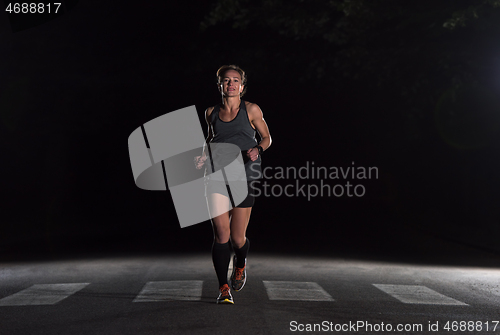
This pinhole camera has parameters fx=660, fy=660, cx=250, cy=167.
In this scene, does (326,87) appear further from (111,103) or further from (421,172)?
(111,103)

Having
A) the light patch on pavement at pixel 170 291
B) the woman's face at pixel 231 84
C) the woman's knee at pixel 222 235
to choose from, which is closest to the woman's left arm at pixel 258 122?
the woman's face at pixel 231 84

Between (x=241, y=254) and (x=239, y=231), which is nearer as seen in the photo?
(x=239, y=231)

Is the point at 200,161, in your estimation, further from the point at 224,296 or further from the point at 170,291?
the point at 170,291

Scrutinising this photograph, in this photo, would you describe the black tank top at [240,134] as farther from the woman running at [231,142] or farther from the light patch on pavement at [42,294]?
the light patch on pavement at [42,294]

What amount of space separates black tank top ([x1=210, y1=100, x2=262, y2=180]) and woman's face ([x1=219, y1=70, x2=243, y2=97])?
152 millimetres

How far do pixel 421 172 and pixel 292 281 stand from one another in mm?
22768

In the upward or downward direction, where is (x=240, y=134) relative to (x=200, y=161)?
upward

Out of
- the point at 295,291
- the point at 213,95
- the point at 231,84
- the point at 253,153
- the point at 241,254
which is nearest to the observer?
the point at 253,153

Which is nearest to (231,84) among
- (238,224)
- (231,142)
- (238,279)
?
(231,142)

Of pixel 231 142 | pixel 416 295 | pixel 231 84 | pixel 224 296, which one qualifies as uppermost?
pixel 231 84

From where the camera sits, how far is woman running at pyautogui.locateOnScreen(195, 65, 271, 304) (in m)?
6.05

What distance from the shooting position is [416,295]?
7.07m

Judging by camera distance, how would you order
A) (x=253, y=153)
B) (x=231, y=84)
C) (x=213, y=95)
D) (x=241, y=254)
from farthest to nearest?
(x=213, y=95) < (x=241, y=254) < (x=231, y=84) < (x=253, y=153)

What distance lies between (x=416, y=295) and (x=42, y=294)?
13.2 ft
